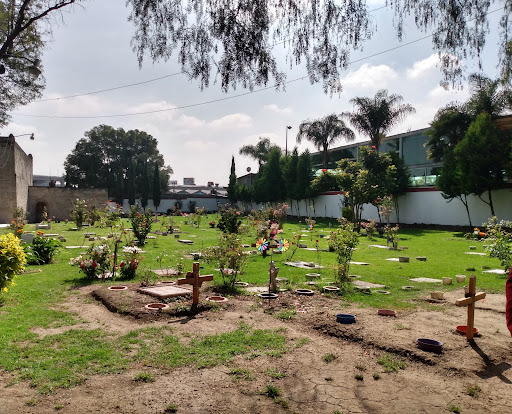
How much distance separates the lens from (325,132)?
36.8 metres

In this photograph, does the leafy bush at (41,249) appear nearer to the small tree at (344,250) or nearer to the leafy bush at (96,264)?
the leafy bush at (96,264)

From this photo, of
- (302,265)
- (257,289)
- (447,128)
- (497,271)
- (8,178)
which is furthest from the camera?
(8,178)

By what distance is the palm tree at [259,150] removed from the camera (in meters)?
49.4

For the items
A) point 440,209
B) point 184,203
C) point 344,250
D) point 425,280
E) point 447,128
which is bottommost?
point 425,280

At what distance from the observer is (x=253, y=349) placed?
4.45m

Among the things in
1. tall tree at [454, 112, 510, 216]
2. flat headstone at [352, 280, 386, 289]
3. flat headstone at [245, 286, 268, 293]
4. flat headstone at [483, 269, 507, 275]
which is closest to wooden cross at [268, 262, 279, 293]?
flat headstone at [245, 286, 268, 293]

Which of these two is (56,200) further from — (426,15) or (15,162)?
(426,15)

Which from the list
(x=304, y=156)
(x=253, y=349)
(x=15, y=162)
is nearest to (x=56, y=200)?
(x=15, y=162)

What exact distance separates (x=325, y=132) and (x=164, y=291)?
1252 inches

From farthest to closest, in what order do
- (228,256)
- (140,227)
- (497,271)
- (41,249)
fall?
(140,227) → (41,249) → (497,271) → (228,256)

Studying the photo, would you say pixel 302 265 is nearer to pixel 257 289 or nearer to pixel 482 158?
pixel 257 289

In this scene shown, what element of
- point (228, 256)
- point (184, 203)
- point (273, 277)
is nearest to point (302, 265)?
point (228, 256)

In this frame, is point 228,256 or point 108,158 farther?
point 108,158

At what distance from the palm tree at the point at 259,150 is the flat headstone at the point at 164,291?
42556mm
